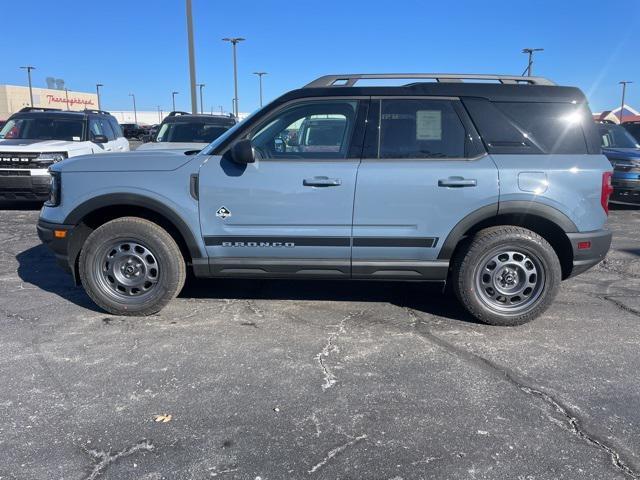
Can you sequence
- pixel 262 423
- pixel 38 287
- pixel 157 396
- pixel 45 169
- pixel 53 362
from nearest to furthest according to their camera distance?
pixel 262 423 → pixel 157 396 → pixel 53 362 → pixel 38 287 → pixel 45 169

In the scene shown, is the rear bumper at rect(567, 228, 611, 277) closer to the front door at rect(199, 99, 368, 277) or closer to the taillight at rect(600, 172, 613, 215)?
the taillight at rect(600, 172, 613, 215)

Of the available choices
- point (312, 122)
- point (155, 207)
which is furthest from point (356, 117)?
point (155, 207)

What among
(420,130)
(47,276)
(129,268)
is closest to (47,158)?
(47,276)

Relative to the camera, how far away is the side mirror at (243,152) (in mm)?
3986

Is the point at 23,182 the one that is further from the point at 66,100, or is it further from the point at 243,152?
the point at 66,100

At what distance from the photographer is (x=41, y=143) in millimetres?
9203

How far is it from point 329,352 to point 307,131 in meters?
1.79

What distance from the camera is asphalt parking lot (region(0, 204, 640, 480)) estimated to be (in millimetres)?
2535

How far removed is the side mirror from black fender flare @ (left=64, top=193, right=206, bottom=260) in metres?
0.70

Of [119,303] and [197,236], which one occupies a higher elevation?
[197,236]

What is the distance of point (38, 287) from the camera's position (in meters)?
5.23

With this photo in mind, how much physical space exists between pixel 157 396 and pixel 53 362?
3.18ft

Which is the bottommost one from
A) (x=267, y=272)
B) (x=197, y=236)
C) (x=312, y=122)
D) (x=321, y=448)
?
(x=321, y=448)

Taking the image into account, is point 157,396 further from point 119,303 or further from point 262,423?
point 119,303
